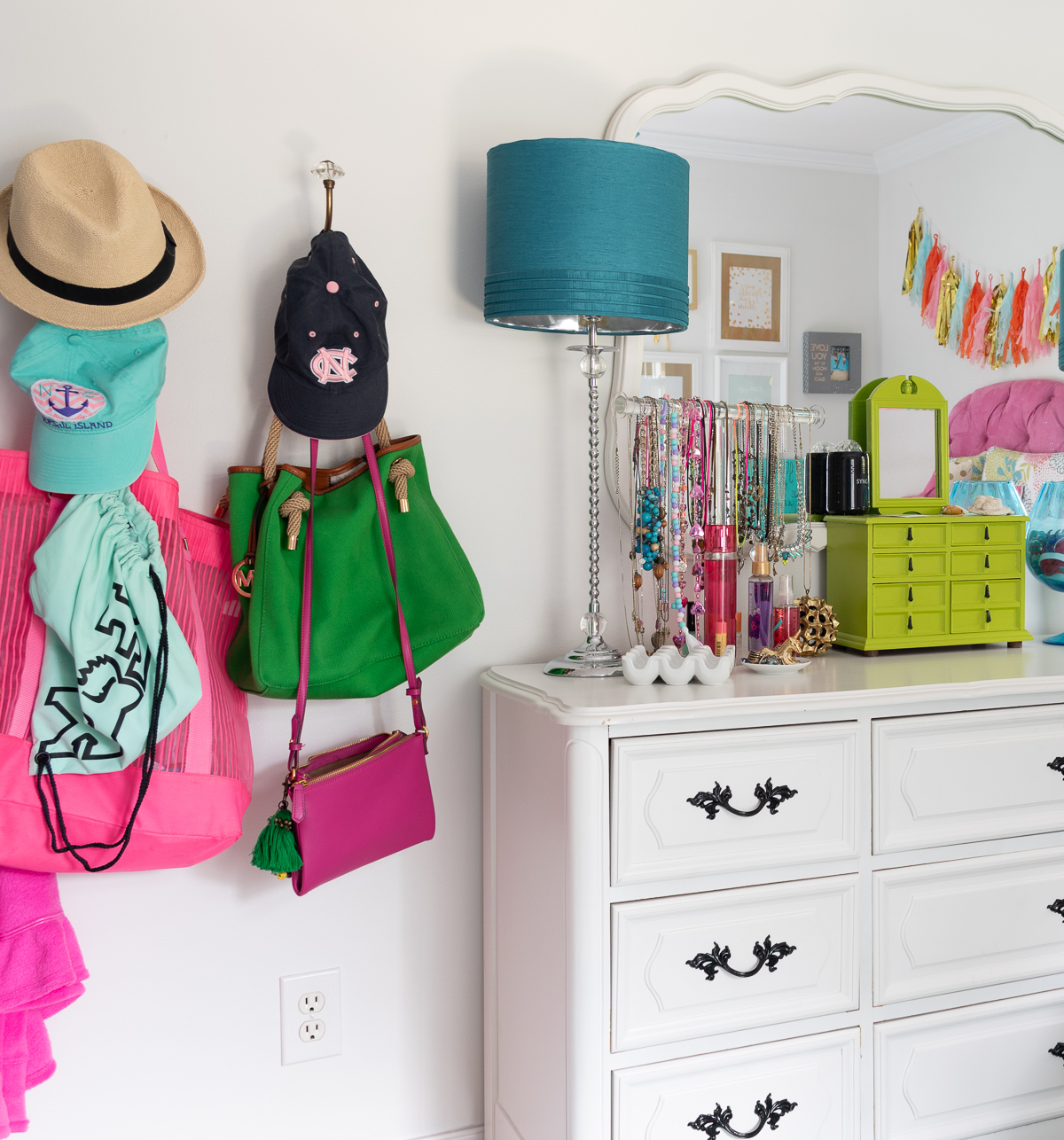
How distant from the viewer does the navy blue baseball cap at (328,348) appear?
1.33m

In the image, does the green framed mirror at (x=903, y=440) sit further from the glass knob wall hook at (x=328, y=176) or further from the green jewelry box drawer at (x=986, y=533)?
the glass knob wall hook at (x=328, y=176)

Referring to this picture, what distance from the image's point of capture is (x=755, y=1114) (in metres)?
1.33

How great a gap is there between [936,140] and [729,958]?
153 cm

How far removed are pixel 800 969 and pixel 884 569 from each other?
693 mm

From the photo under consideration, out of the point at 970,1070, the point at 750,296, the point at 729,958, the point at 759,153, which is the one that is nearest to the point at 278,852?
the point at 729,958

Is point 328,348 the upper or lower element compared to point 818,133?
lower

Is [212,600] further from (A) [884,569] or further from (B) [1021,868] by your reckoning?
(B) [1021,868]

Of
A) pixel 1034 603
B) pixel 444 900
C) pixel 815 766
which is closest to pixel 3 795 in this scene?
pixel 444 900

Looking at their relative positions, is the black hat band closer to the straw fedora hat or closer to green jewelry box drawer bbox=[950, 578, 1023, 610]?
the straw fedora hat

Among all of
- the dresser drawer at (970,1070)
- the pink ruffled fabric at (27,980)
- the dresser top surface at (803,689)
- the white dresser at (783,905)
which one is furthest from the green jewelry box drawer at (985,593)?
the pink ruffled fabric at (27,980)

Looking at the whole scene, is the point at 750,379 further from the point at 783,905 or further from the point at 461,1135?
the point at 461,1135

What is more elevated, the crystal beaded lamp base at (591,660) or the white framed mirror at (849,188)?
the white framed mirror at (849,188)

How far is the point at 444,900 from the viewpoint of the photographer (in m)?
1.60

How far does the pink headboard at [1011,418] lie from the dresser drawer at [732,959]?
0.95m
